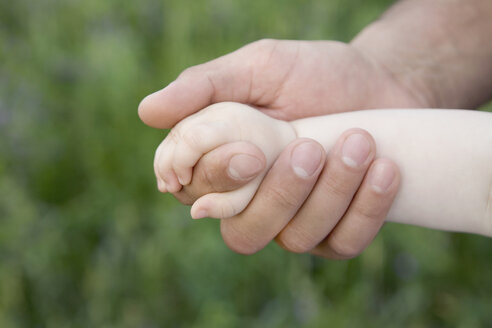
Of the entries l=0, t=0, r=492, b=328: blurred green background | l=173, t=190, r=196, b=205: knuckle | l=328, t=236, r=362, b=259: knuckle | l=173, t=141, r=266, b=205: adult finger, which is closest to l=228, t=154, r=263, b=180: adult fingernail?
l=173, t=141, r=266, b=205: adult finger

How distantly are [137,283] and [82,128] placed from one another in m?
0.51

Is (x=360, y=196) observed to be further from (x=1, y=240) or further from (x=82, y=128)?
(x=82, y=128)

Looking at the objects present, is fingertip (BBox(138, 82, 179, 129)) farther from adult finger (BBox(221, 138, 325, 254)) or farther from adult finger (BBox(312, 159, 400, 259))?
adult finger (BBox(312, 159, 400, 259))

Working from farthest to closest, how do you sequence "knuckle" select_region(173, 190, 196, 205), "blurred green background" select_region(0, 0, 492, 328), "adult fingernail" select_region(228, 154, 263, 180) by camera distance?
1. "blurred green background" select_region(0, 0, 492, 328)
2. "knuckle" select_region(173, 190, 196, 205)
3. "adult fingernail" select_region(228, 154, 263, 180)

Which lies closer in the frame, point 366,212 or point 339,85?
point 366,212

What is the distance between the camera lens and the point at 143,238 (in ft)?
4.43

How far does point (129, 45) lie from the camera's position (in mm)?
1715

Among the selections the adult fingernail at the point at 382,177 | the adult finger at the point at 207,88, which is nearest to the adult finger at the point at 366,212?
the adult fingernail at the point at 382,177

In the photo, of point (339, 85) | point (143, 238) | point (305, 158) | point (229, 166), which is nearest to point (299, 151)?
point (305, 158)

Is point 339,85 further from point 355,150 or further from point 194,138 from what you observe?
point 194,138

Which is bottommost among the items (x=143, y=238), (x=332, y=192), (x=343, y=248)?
(x=143, y=238)

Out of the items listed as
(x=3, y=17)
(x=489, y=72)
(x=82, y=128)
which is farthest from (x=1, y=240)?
(x=3, y=17)

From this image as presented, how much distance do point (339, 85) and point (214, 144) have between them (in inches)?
12.1

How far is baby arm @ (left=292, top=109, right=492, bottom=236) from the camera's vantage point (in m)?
0.82
